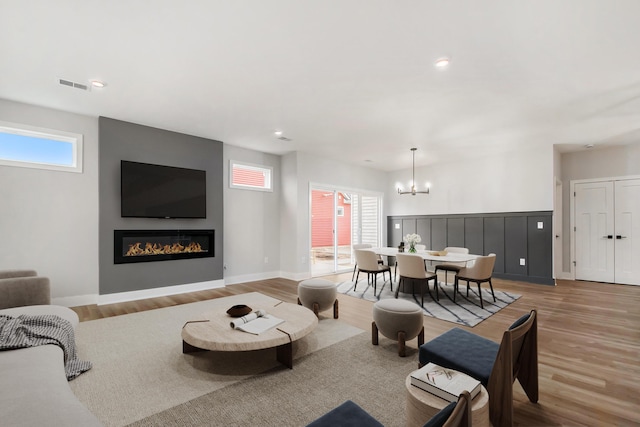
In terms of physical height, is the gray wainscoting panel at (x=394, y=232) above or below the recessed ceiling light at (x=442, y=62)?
below

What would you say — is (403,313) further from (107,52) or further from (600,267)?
(600,267)

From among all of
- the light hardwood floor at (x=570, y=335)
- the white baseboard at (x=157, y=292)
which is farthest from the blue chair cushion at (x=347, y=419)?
the white baseboard at (x=157, y=292)

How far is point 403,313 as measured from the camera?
9.36 ft

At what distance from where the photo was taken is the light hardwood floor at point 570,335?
2064 millimetres

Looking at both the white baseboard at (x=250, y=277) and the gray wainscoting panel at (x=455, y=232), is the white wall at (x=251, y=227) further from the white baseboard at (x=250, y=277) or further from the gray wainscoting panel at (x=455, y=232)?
the gray wainscoting panel at (x=455, y=232)

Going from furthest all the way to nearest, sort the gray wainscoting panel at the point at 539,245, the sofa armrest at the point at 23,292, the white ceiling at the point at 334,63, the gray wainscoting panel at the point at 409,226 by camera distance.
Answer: the gray wainscoting panel at the point at 409,226 < the gray wainscoting panel at the point at 539,245 < the sofa armrest at the point at 23,292 < the white ceiling at the point at 334,63

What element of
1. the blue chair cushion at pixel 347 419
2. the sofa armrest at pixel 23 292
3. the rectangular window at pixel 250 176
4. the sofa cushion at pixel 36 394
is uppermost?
the rectangular window at pixel 250 176

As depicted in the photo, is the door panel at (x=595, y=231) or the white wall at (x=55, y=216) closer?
the white wall at (x=55, y=216)

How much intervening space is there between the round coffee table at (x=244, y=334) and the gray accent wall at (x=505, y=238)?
5636 millimetres

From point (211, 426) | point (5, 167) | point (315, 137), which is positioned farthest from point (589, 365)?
point (5, 167)

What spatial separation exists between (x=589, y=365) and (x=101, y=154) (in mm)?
6452

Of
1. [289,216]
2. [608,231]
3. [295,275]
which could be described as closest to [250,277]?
[295,275]

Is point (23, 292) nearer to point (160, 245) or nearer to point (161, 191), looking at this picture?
point (160, 245)

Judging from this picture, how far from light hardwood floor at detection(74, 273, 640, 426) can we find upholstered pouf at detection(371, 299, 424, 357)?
35cm
